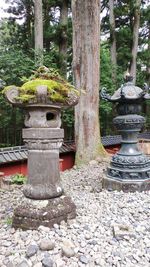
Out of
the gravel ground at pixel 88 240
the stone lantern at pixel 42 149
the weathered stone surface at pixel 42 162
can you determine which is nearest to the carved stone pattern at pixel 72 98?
the stone lantern at pixel 42 149

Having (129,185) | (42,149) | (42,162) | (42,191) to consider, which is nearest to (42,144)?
(42,149)

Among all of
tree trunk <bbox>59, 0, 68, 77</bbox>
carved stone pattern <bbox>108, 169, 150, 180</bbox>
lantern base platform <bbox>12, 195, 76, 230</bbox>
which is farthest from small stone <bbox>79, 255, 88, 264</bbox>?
tree trunk <bbox>59, 0, 68, 77</bbox>

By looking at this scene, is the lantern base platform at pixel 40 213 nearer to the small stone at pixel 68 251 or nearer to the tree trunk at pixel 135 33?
the small stone at pixel 68 251

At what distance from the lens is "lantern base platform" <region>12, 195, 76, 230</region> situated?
8.32 feet

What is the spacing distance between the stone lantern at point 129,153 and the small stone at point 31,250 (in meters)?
2.04

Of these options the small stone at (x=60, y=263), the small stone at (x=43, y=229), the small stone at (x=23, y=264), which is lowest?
the small stone at (x=60, y=263)

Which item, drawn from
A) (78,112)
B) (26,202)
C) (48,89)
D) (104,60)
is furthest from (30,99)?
(104,60)

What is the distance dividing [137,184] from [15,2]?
344 inches

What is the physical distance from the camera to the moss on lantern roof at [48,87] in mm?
2574

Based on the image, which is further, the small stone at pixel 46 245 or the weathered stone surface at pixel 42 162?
the weathered stone surface at pixel 42 162

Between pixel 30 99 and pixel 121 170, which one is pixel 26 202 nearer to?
pixel 30 99

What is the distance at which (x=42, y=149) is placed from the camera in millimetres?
2611

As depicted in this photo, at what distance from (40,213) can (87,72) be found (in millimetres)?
4411

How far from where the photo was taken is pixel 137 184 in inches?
156
